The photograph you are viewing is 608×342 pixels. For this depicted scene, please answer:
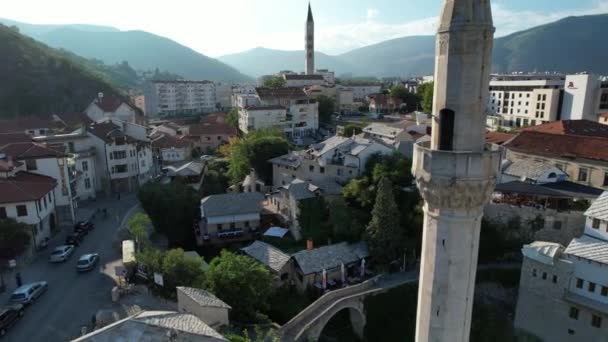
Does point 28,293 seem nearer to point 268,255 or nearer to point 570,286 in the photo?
point 268,255

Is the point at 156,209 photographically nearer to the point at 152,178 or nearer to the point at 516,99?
the point at 152,178

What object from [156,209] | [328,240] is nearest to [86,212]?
[156,209]

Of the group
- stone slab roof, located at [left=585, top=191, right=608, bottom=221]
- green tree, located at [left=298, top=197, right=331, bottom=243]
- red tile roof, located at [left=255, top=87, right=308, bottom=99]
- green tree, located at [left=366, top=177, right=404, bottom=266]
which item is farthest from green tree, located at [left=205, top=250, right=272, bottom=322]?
red tile roof, located at [left=255, top=87, right=308, bottom=99]

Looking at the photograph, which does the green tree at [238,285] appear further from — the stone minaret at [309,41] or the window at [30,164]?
the stone minaret at [309,41]

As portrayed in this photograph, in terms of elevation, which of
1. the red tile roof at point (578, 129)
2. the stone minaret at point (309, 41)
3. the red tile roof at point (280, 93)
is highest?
the stone minaret at point (309, 41)

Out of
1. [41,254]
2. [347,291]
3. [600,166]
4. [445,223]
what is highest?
[445,223]

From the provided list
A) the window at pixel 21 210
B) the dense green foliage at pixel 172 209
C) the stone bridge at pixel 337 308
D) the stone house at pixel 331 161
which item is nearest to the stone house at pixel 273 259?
the stone bridge at pixel 337 308

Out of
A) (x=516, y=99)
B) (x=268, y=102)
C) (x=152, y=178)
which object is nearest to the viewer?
(x=152, y=178)
